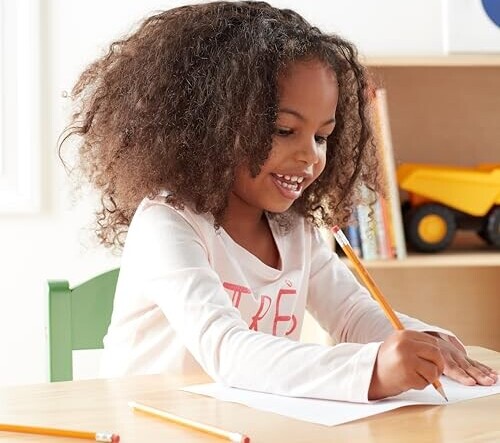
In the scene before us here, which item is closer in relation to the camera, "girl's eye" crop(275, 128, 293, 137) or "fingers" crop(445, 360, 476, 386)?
"fingers" crop(445, 360, 476, 386)

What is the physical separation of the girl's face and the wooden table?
33 centimetres

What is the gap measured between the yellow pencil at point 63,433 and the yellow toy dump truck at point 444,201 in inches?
59.4

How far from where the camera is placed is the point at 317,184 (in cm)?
A: 155

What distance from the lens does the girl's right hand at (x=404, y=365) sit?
1.00 meters

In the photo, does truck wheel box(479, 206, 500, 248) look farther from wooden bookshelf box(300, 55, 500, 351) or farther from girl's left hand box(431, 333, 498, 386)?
girl's left hand box(431, 333, 498, 386)

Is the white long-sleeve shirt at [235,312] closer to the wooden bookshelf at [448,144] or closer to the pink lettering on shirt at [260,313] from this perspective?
the pink lettering on shirt at [260,313]

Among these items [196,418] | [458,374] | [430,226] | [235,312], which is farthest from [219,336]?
[430,226]

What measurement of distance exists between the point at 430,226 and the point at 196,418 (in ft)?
4.72

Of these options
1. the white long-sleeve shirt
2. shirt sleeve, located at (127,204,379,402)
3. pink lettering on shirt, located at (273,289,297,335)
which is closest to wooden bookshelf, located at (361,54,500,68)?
the white long-sleeve shirt

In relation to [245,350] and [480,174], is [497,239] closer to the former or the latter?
[480,174]

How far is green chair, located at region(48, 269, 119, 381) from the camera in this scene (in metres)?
1.46

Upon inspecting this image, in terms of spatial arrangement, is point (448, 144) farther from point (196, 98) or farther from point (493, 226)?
point (196, 98)

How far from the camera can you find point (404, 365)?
39.3 inches

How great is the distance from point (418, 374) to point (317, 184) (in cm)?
58
